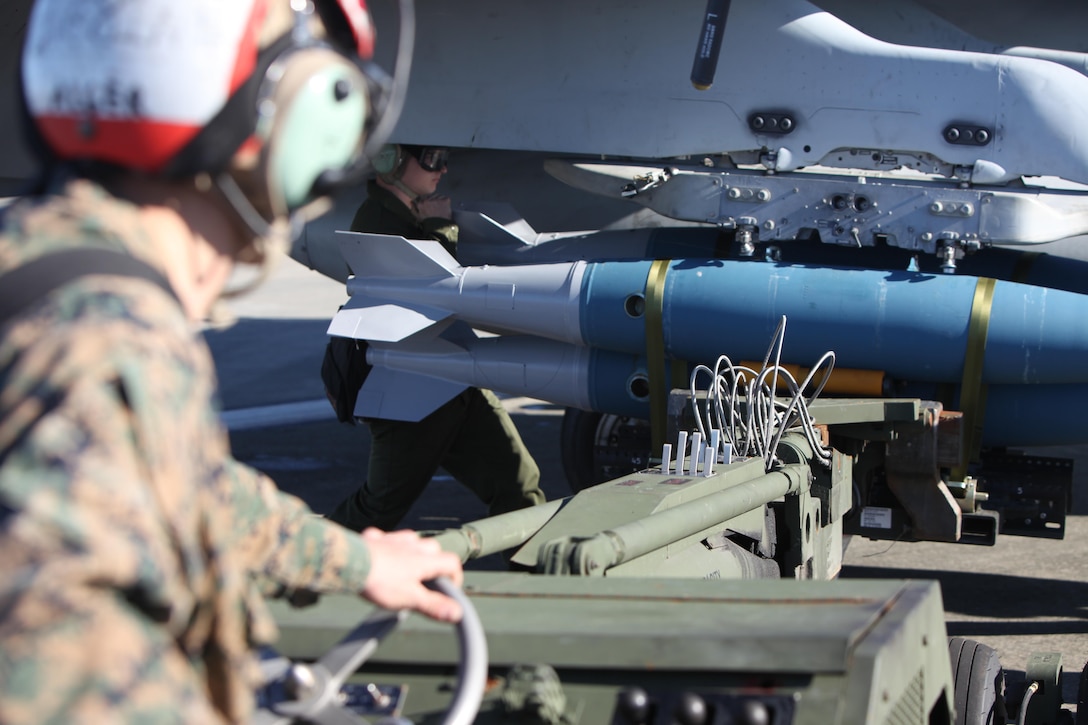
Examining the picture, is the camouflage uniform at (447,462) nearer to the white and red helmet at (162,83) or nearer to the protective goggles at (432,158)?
the protective goggles at (432,158)

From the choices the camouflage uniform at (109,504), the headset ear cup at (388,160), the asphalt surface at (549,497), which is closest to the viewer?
the camouflage uniform at (109,504)

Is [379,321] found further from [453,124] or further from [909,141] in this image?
[909,141]

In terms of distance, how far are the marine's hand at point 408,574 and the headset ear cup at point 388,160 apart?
467cm

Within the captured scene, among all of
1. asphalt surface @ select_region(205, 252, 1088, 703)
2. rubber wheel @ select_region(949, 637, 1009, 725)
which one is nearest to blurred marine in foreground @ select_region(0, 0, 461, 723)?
rubber wheel @ select_region(949, 637, 1009, 725)

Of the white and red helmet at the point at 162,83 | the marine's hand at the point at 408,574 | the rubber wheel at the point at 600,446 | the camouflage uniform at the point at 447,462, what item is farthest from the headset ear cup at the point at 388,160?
the white and red helmet at the point at 162,83

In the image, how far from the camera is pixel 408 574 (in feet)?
5.12

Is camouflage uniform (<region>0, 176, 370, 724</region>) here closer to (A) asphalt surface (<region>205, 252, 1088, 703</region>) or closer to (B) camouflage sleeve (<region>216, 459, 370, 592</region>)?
(B) camouflage sleeve (<region>216, 459, 370, 592</region>)

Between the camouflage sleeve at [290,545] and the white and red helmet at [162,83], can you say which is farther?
the camouflage sleeve at [290,545]

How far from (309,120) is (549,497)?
6.05 metres

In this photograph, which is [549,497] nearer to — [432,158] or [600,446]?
[600,446]

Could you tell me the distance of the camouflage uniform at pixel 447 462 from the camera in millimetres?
5586

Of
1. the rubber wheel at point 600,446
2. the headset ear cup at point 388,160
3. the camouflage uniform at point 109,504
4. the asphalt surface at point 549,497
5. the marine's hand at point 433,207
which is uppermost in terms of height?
the camouflage uniform at point 109,504

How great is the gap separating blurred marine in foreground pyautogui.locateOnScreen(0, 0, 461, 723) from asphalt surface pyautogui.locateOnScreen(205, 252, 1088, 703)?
2.70 meters

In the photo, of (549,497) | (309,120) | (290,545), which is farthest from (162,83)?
(549,497)
